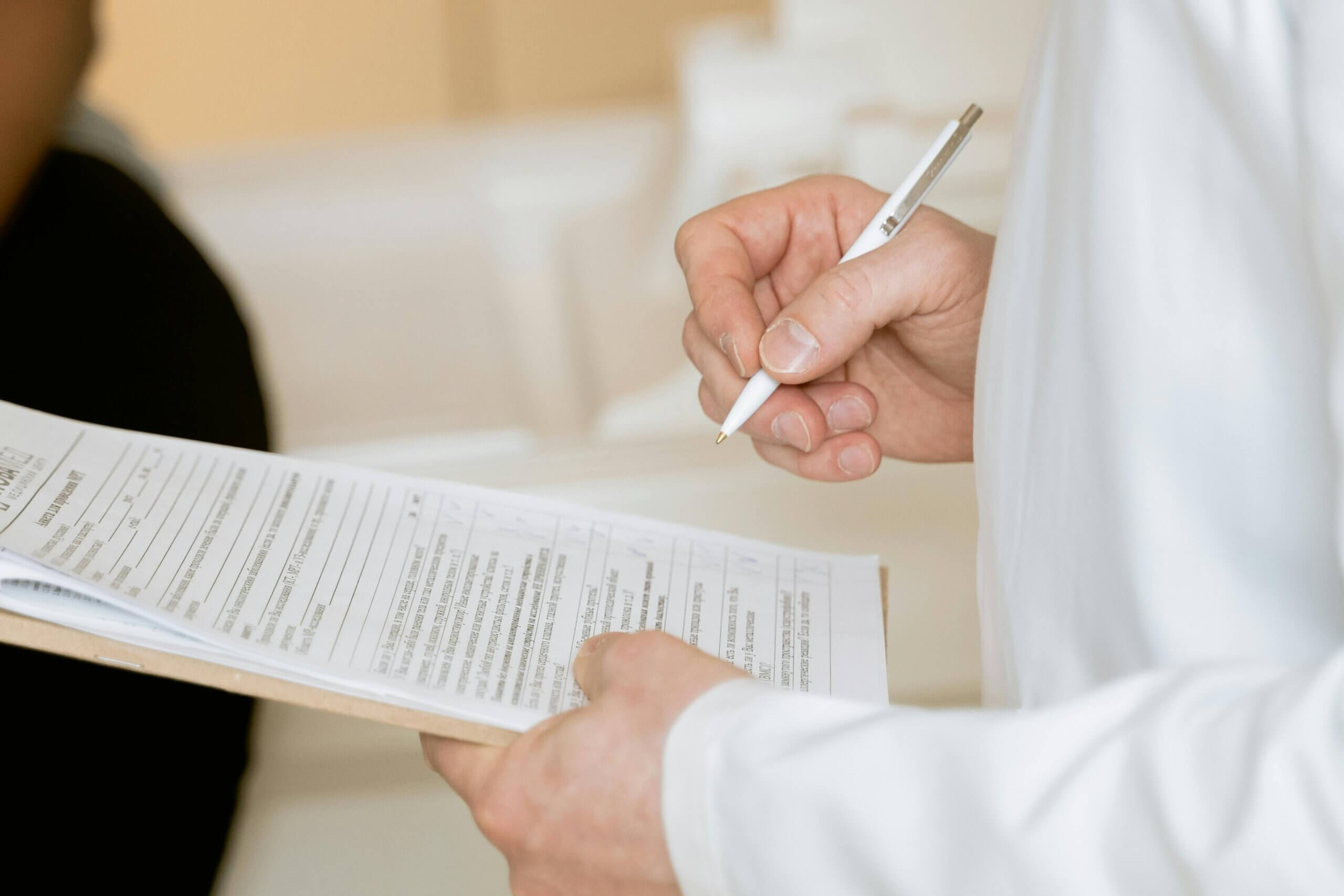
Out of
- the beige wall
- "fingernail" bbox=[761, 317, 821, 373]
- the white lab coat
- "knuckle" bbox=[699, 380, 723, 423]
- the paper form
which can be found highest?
the white lab coat

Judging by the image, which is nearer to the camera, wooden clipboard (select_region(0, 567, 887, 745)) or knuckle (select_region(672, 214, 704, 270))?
wooden clipboard (select_region(0, 567, 887, 745))

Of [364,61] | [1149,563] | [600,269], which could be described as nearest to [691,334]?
[1149,563]

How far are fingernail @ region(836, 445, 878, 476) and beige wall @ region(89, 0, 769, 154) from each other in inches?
87.2

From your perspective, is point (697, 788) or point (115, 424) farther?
point (115, 424)

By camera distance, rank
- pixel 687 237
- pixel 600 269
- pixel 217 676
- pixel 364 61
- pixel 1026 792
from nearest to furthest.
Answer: pixel 1026 792
pixel 217 676
pixel 687 237
pixel 600 269
pixel 364 61

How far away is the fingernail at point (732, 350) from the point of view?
69 centimetres

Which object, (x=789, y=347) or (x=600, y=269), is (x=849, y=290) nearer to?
(x=789, y=347)

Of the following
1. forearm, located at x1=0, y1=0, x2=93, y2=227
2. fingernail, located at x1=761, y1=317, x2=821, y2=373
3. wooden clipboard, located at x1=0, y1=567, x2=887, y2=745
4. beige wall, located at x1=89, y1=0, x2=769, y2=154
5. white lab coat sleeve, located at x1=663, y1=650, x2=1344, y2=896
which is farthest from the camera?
beige wall, located at x1=89, y1=0, x2=769, y2=154

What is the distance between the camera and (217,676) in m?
0.50

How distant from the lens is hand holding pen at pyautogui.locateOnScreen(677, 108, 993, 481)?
67 cm

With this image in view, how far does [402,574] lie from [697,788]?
0.73 ft

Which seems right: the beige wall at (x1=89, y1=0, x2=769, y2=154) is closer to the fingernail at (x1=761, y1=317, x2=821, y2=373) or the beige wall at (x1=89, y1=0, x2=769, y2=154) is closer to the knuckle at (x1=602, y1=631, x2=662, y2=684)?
the fingernail at (x1=761, y1=317, x2=821, y2=373)

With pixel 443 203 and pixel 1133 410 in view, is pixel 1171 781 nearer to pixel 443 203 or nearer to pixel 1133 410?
pixel 1133 410

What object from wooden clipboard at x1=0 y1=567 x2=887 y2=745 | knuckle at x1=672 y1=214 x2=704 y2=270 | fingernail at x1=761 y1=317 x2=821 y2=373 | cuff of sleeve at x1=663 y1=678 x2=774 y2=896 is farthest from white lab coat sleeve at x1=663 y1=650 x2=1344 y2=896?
knuckle at x1=672 y1=214 x2=704 y2=270
